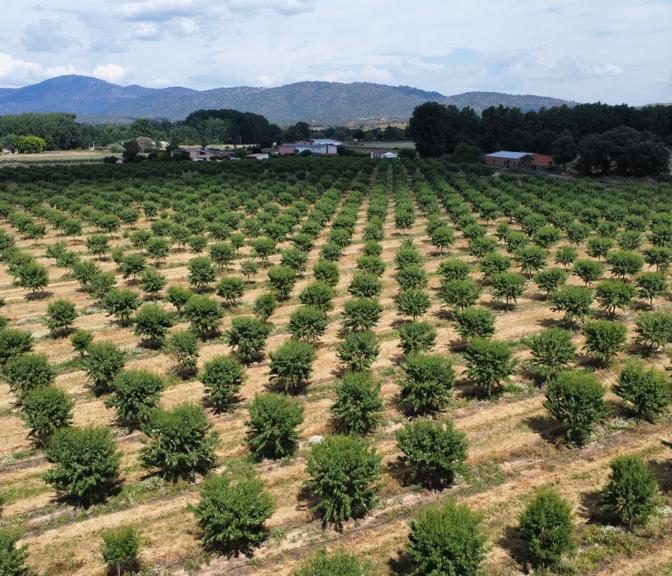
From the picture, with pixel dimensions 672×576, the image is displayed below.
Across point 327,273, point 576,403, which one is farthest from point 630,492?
point 327,273

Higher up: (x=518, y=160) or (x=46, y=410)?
(x=518, y=160)

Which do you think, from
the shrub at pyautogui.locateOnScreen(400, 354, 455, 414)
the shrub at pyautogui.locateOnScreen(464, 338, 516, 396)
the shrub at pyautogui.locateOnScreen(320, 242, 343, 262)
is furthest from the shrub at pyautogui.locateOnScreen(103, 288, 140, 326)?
the shrub at pyautogui.locateOnScreen(464, 338, 516, 396)

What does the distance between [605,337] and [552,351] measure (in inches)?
134

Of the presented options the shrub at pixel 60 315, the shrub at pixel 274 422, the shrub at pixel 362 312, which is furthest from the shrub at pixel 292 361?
the shrub at pixel 60 315

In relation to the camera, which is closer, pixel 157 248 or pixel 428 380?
pixel 428 380

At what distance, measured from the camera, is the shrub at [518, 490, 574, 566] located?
15734 millimetres

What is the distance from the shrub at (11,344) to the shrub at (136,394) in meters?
7.91

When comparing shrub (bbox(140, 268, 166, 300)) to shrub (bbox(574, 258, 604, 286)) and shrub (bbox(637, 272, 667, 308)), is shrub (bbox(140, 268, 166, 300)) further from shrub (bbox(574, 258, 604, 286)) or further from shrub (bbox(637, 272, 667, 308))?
shrub (bbox(637, 272, 667, 308))

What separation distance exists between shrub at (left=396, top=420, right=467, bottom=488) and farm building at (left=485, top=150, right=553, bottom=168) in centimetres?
11570

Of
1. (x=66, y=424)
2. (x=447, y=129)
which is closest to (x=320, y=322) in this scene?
(x=66, y=424)

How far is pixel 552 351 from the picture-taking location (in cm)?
2580

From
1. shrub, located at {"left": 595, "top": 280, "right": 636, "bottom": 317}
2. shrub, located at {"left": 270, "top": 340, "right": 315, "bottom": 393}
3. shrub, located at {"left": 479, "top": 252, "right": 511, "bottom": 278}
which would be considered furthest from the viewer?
shrub, located at {"left": 479, "top": 252, "right": 511, "bottom": 278}

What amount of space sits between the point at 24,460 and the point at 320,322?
15.0 meters

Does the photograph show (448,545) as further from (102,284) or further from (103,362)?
(102,284)
